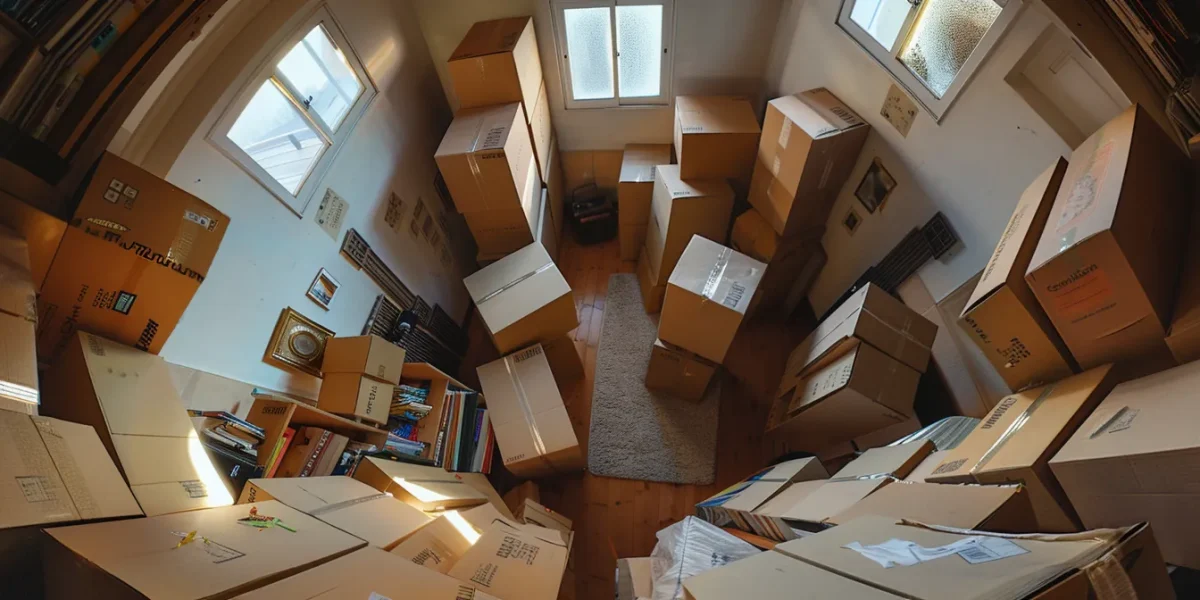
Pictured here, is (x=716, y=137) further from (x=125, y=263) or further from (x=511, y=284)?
(x=125, y=263)

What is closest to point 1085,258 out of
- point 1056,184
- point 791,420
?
point 1056,184

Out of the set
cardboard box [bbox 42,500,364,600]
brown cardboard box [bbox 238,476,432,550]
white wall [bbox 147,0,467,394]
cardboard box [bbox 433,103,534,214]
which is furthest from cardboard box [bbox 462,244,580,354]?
cardboard box [bbox 42,500,364,600]

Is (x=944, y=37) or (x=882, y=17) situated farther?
(x=882, y=17)

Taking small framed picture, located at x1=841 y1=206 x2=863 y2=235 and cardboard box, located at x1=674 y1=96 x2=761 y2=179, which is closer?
small framed picture, located at x1=841 y1=206 x2=863 y2=235

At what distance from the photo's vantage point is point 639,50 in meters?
2.91

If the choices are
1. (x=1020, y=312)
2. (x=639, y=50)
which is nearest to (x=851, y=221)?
(x=1020, y=312)

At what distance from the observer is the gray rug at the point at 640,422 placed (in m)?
2.62

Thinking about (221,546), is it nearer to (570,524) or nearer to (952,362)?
(570,524)

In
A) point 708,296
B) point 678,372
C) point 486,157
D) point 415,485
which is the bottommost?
point 415,485

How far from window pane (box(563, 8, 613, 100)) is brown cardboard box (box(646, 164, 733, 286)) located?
617 millimetres

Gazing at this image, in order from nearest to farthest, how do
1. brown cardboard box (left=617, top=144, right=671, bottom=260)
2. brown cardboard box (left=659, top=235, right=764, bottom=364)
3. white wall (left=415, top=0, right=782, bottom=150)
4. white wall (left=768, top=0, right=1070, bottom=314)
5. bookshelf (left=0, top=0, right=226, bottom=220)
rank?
bookshelf (left=0, top=0, right=226, bottom=220) < white wall (left=768, top=0, right=1070, bottom=314) < brown cardboard box (left=659, top=235, right=764, bottom=364) < white wall (left=415, top=0, right=782, bottom=150) < brown cardboard box (left=617, top=144, right=671, bottom=260)

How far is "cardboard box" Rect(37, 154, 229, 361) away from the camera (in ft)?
4.06

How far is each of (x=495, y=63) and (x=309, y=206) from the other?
112 centimetres

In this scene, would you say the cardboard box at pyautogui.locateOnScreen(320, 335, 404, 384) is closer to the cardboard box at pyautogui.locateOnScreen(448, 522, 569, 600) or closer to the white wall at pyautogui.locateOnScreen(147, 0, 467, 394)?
the white wall at pyautogui.locateOnScreen(147, 0, 467, 394)
